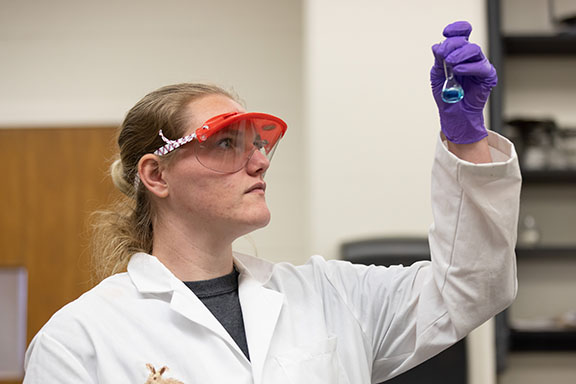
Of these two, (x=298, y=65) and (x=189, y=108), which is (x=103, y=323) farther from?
(x=298, y=65)

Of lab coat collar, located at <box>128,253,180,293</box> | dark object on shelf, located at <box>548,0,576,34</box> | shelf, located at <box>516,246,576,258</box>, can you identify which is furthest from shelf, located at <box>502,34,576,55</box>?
lab coat collar, located at <box>128,253,180,293</box>

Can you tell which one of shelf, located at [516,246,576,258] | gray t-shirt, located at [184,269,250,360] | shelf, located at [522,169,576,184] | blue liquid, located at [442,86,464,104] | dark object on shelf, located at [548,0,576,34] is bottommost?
shelf, located at [516,246,576,258]

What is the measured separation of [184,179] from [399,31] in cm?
181

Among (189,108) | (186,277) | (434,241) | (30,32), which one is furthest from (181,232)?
(30,32)

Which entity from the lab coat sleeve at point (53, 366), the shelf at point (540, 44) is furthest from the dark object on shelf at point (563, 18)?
the lab coat sleeve at point (53, 366)

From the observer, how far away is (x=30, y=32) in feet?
12.1

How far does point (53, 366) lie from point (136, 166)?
0.50 meters

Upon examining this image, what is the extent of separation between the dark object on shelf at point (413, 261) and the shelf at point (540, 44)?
115 centimetres

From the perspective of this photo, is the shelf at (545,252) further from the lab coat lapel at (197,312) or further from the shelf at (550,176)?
the lab coat lapel at (197,312)

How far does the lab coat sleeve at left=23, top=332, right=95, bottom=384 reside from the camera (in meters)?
1.22

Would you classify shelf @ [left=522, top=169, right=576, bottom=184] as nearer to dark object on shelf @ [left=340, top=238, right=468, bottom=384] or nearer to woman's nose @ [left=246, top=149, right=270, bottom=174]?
dark object on shelf @ [left=340, top=238, right=468, bottom=384]

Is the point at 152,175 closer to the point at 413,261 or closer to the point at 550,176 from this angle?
the point at 413,261

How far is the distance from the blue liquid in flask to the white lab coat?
4.0 inches

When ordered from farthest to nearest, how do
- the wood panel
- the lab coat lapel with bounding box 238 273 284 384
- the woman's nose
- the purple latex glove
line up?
the wood panel
the woman's nose
the lab coat lapel with bounding box 238 273 284 384
the purple latex glove
